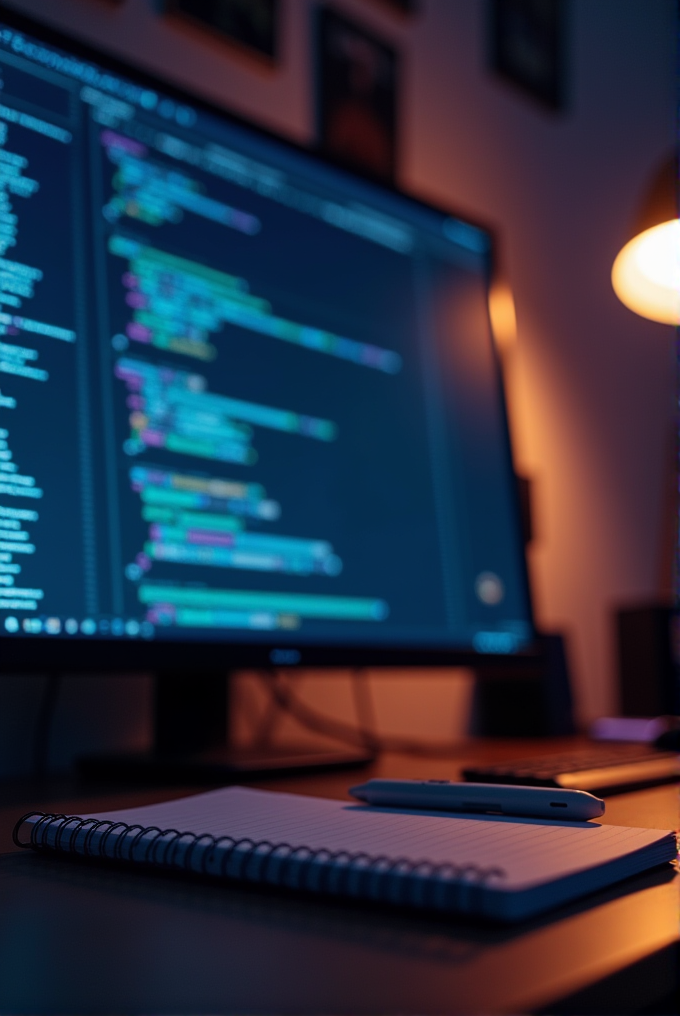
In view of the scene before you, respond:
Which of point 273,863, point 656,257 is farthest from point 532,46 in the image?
point 273,863

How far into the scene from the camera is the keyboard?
599 millimetres

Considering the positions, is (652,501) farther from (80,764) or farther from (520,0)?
(80,764)

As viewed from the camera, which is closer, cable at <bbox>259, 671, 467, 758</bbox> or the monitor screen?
the monitor screen

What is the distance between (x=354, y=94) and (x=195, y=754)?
3.20ft

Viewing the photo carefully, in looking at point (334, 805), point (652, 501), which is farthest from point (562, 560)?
point (334, 805)

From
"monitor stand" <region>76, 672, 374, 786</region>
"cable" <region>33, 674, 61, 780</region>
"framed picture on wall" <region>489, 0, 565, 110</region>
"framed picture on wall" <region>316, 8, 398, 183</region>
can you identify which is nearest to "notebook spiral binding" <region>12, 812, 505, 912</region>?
"monitor stand" <region>76, 672, 374, 786</region>

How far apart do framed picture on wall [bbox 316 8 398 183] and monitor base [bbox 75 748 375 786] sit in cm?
83

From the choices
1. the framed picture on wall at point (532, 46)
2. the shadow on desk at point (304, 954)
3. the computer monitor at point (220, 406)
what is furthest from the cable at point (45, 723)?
the framed picture on wall at point (532, 46)

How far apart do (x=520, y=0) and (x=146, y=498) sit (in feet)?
4.55

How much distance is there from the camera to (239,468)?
806 millimetres

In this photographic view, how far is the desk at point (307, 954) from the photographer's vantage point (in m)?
0.27

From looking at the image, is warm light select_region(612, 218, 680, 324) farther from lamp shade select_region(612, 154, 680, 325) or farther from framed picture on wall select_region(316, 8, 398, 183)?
framed picture on wall select_region(316, 8, 398, 183)

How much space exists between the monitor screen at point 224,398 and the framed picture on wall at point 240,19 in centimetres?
34

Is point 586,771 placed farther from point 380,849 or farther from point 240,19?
point 240,19
